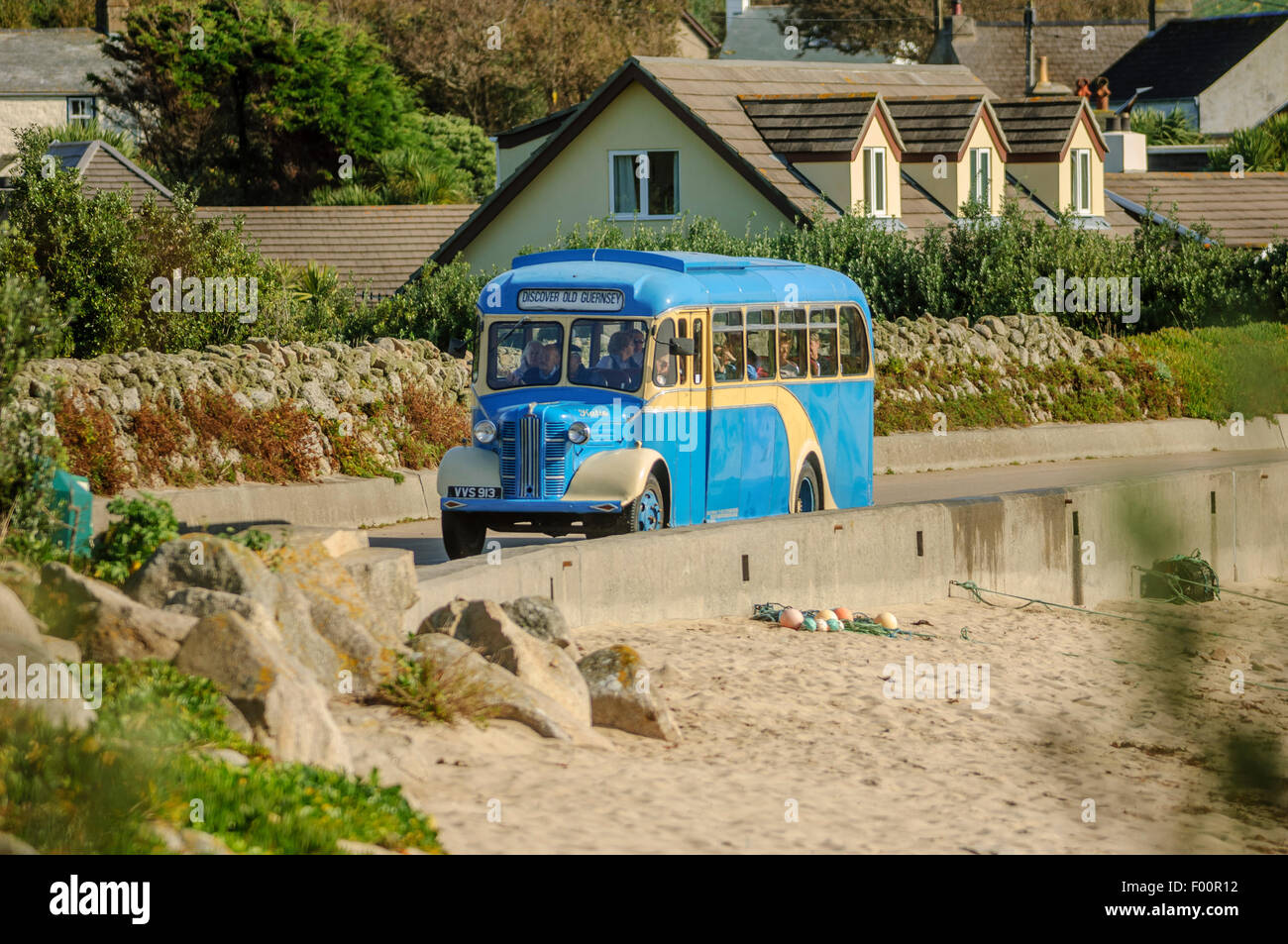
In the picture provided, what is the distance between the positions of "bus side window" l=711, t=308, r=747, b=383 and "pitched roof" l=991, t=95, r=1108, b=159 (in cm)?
2542

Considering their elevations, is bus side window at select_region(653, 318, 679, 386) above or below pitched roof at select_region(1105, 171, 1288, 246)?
below

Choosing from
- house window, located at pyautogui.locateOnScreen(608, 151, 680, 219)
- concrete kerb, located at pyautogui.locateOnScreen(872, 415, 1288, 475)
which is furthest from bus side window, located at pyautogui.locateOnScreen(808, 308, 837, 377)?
house window, located at pyautogui.locateOnScreen(608, 151, 680, 219)

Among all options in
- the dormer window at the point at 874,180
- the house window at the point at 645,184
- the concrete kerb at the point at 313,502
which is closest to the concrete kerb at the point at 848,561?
the concrete kerb at the point at 313,502

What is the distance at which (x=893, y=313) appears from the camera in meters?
32.2

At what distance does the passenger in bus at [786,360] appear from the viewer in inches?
695

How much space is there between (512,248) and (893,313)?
10964 mm

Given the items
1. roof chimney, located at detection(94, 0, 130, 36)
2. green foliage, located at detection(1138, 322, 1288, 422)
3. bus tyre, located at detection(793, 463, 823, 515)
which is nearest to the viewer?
green foliage, located at detection(1138, 322, 1288, 422)

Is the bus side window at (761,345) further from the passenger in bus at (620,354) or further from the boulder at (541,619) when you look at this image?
the boulder at (541,619)

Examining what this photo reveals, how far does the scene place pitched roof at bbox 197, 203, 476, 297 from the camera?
44500 millimetres

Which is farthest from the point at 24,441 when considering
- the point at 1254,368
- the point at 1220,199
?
the point at 1220,199

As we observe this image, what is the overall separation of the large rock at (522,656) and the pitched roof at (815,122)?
91.4 ft

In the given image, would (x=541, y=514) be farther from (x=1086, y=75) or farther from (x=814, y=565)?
(x=1086, y=75)

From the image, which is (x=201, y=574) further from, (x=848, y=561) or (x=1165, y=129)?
(x=1165, y=129)

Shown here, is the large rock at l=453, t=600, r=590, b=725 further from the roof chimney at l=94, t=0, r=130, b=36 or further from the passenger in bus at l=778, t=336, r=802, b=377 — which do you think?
the roof chimney at l=94, t=0, r=130, b=36
